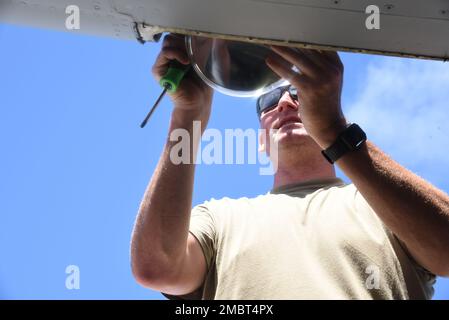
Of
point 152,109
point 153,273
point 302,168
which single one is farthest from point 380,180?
point 302,168

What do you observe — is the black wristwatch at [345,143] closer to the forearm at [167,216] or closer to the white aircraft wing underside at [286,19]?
the white aircraft wing underside at [286,19]

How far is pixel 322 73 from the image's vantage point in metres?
1.24


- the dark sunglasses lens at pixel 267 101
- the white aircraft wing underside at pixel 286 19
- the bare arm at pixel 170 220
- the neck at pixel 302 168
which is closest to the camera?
the white aircraft wing underside at pixel 286 19

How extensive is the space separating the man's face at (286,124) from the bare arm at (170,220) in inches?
32.2

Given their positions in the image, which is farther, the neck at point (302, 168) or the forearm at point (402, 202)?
the neck at point (302, 168)

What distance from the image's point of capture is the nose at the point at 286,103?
231 centimetres

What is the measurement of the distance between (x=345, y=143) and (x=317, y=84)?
16 cm

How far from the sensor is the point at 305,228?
1554 millimetres

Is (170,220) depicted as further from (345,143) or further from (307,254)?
(345,143)

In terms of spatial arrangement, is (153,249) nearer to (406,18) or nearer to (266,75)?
(266,75)

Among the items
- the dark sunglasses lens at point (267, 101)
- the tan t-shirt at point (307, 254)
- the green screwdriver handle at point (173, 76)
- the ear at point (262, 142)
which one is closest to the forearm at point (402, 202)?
the tan t-shirt at point (307, 254)

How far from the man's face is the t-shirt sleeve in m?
0.67

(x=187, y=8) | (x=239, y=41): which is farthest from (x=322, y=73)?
(x=187, y=8)

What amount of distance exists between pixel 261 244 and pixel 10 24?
83 cm
